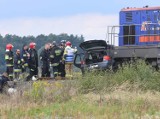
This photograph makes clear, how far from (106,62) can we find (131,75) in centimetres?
391

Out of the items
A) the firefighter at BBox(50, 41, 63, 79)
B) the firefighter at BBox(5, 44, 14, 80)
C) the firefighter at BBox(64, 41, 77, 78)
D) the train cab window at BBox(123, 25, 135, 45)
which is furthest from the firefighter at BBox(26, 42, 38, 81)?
the train cab window at BBox(123, 25, 135, 45)

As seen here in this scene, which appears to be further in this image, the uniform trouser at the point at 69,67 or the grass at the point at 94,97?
the uniform trouser at the point at 69,67

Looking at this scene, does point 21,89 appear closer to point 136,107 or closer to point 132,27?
point 136,107

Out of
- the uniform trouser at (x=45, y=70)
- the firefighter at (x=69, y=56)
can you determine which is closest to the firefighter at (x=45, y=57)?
the uniform trouser at (x=45, y=70)

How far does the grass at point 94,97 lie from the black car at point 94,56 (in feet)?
9.89

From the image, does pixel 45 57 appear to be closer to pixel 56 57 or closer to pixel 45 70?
pixel 45 70

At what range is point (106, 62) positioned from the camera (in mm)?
22438

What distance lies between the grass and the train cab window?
18.7 feet

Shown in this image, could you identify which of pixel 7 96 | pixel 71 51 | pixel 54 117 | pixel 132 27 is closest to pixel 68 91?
pixel 7 96

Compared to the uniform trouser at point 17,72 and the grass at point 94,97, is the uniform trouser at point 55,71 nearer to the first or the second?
the uniform trouser at point 17,72

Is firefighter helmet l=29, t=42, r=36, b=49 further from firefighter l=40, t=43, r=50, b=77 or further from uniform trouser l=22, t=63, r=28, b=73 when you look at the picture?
uniform trouser l=22, t=63, r=28, b=73

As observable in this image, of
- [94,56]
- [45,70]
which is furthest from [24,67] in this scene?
[94,56]

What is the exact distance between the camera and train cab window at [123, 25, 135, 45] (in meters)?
25.2

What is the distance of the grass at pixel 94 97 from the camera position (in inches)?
553
